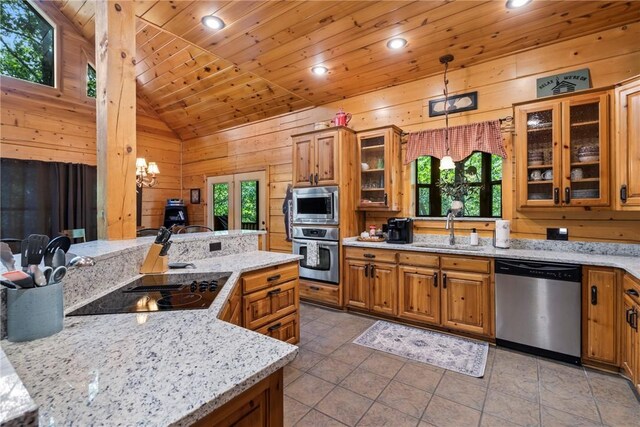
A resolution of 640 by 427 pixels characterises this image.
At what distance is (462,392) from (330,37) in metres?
3.35

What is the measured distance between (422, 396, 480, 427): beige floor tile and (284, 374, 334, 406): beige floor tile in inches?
27.2

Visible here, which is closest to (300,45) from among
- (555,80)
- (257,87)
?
(257,87)

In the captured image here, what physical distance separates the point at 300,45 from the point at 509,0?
1.94 meters

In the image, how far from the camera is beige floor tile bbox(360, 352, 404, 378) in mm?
2408

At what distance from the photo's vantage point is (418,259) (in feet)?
10.5

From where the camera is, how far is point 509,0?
247cm

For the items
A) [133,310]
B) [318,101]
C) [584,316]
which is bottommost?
[584,316]

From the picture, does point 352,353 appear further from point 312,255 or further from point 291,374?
point 312,255

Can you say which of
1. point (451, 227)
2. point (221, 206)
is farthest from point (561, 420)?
point (221, 206)

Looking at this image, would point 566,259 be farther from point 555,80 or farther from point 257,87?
point 257,87

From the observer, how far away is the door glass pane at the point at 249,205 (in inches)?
216

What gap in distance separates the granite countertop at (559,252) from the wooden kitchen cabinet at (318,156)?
1.14 meters

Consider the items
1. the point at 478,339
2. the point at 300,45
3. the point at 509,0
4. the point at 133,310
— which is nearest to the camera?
the point at 133,310

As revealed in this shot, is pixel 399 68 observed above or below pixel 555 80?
above
